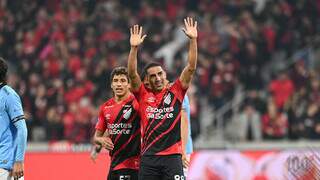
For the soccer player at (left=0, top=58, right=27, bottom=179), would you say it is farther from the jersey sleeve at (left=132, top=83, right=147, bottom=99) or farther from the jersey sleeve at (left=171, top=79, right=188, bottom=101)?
the jersey sleeve at (left=171, top=79, right=188, bottom=101)

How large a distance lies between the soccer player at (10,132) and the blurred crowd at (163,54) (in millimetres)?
9778

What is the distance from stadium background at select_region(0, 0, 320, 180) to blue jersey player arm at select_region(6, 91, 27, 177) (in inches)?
324

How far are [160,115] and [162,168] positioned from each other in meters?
0.56

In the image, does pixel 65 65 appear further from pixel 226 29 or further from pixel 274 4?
Result: pixel 274 4

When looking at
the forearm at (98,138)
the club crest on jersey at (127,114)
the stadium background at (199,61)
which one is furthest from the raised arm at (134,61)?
the stadium background at (199,61)

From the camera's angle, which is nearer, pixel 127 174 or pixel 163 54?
pixel 127 174

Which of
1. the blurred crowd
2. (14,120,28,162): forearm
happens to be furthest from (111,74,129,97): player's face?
the blurred crowd

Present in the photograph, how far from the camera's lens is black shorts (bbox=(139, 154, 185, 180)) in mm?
8992

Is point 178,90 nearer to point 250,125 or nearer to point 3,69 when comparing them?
point 3,69

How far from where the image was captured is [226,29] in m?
21.6

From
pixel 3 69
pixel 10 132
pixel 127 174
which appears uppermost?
pixel 3 69

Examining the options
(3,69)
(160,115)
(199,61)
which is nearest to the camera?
(3,69)

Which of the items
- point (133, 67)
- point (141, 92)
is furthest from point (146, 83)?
point (133, 67)

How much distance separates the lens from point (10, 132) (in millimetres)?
8703
